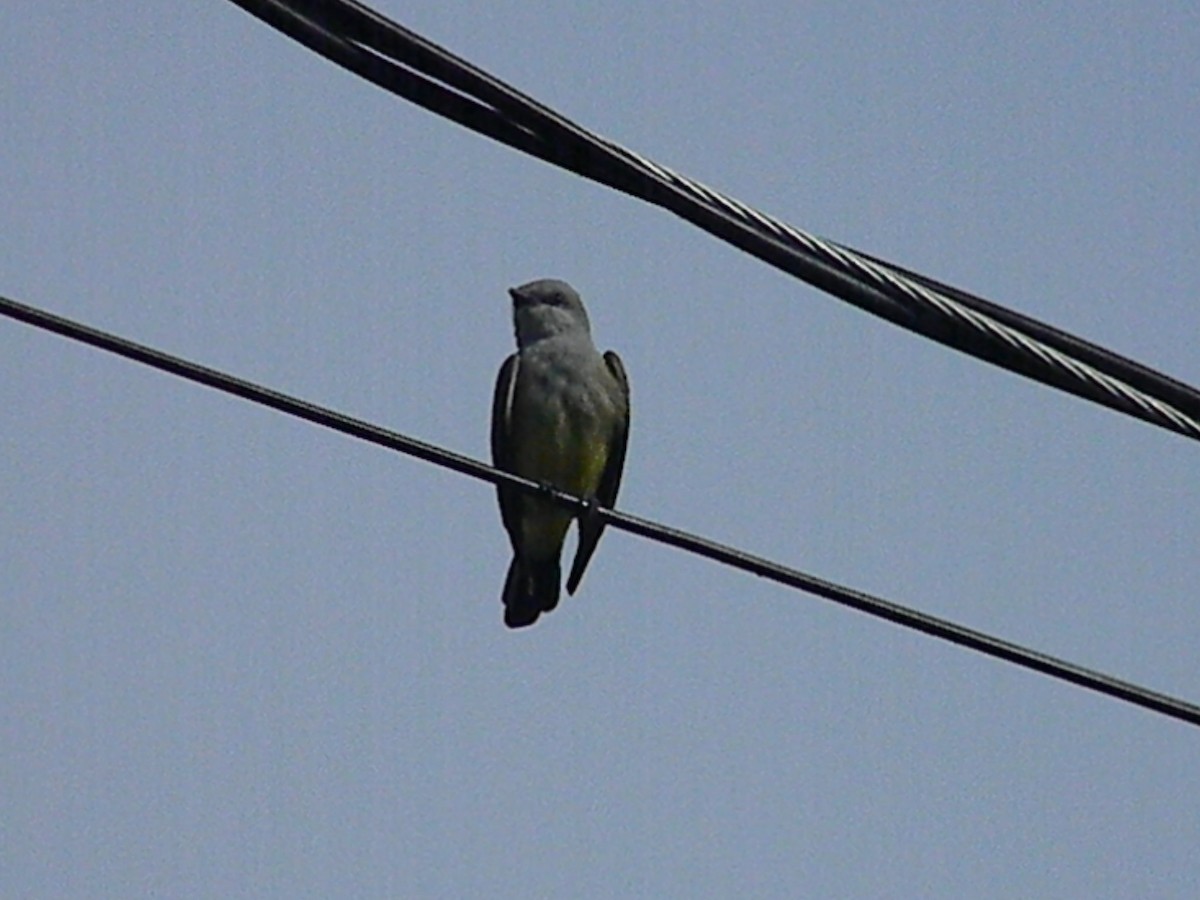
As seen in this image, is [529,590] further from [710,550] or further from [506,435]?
[710,550]

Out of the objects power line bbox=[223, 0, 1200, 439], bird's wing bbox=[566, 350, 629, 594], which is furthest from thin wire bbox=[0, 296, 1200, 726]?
bird's wing bbox=[566, 350, 629, 594]

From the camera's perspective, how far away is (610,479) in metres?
9.73

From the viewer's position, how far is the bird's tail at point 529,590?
963 centimetres

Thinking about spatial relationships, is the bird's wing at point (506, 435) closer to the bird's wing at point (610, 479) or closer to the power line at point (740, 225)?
the bird's wing at point (610, 479)

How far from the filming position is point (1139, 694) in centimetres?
469

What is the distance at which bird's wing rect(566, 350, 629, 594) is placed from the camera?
9.31m

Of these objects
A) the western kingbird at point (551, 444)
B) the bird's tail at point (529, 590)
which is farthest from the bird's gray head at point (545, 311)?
the bird's tail at point (529, 590)

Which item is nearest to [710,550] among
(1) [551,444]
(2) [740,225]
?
(2) [740,225]

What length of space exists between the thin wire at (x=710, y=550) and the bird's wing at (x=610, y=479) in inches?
166

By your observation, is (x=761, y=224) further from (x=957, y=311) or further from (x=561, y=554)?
(x=561, y=554)

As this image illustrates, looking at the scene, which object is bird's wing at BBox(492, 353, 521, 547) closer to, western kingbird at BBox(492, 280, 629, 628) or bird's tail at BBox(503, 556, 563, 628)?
western kingbird at BBox(492, 280, 629, 628)

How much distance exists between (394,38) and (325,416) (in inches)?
32.6

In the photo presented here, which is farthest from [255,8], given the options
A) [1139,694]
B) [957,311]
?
[1139,694]

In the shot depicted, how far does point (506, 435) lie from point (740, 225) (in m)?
5.29
